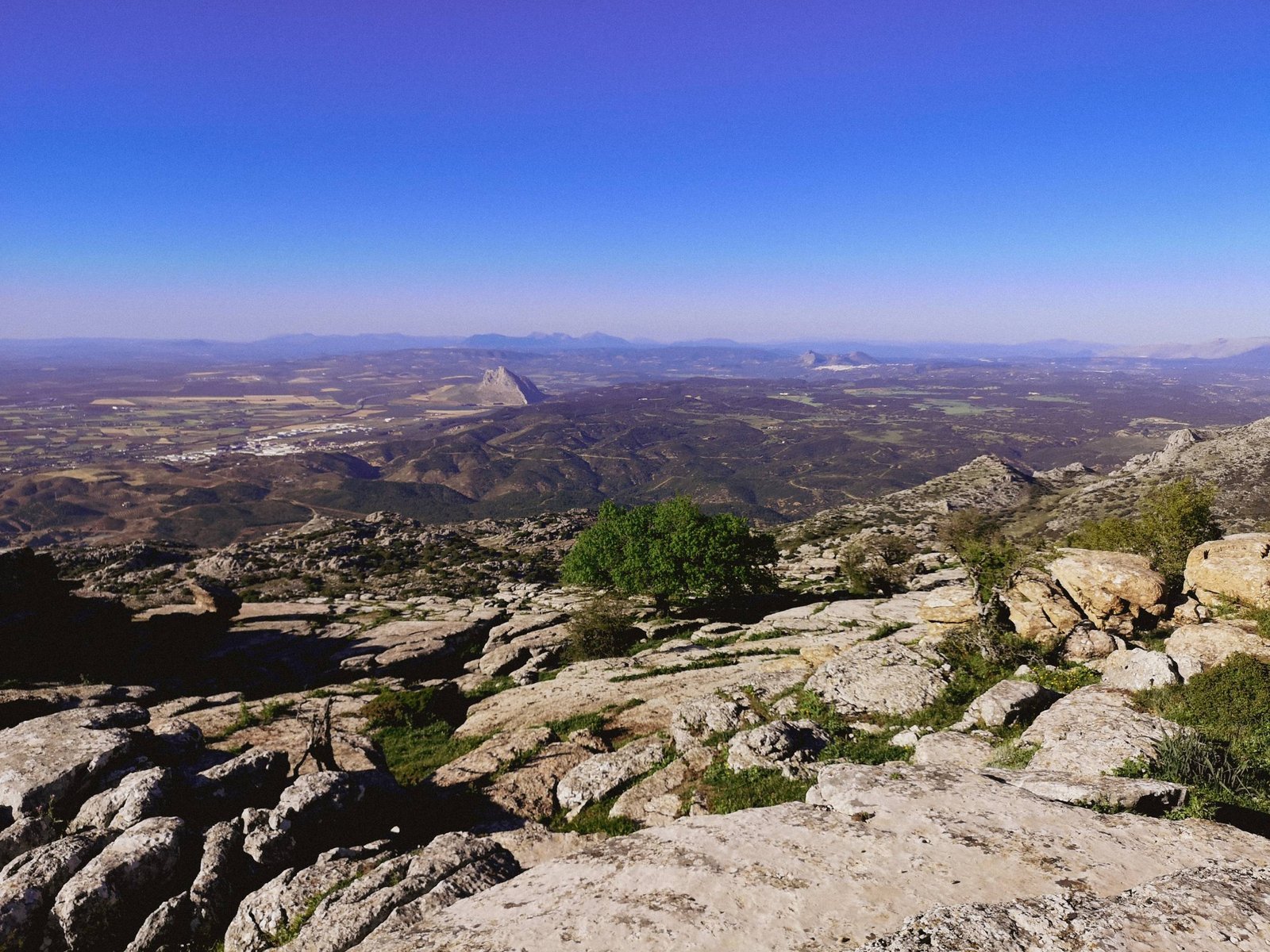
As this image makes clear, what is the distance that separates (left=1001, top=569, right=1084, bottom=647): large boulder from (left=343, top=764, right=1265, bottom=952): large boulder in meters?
15.5

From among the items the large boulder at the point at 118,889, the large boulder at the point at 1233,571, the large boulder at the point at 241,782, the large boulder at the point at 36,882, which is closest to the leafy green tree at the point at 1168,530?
the large boulder at the point at 1233,571

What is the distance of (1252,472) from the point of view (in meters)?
91.6

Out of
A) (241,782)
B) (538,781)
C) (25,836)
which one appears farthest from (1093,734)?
(25,836)

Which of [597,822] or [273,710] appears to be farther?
[273,710]

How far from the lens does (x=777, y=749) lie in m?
17.8

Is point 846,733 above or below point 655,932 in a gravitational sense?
below

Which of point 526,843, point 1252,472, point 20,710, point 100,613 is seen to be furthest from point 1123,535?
point 1252,472

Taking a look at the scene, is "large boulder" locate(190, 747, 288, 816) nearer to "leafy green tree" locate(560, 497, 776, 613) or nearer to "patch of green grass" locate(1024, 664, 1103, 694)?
"patch of green grass" locate(1024, 664, 1103, 694)

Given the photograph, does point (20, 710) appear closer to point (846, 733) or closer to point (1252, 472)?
point (846, 733)

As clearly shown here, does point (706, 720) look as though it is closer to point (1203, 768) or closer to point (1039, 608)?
point (1203, 768)

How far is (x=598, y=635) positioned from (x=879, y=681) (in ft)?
69.1

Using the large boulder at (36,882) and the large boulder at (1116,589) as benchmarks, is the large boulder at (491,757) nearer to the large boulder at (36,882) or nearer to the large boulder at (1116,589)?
the large boulder at (36,882)

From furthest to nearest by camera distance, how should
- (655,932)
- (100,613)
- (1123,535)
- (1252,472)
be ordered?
(1252,472) < (100,613) < (1123,535) < (655,932)

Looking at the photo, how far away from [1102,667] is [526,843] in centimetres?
2152
